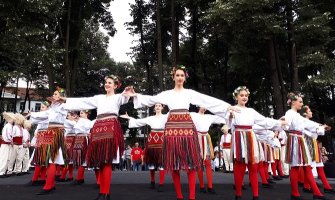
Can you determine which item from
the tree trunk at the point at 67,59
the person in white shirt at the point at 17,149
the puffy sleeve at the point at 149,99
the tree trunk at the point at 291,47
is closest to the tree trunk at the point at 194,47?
the tree trunk at the point at 291,47

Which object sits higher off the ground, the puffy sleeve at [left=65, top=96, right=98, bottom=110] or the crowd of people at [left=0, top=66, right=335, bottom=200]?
the puffy sleeve at [left=65, top=96, right=98, bottom=110]

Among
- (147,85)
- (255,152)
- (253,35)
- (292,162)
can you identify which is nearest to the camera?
(255,152)

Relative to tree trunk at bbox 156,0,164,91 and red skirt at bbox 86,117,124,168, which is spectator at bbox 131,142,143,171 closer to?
tree trunk at bbox 156,0,164,91

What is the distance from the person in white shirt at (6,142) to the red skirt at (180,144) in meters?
7.17

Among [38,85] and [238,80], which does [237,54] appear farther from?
[38,85]

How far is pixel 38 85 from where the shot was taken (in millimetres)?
29000

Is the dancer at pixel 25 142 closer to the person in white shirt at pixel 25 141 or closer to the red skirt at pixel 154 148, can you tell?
the person in white shirt at pixel 25 141

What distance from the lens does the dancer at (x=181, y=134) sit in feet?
16.6

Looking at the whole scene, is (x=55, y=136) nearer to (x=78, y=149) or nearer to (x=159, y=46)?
(x=78, y=149)

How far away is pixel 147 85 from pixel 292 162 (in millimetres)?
19332

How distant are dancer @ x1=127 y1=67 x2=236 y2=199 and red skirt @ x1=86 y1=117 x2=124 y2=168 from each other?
0.78 m

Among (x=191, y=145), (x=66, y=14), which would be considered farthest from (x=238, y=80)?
(x=191, y=145)

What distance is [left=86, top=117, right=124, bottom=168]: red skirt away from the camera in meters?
5.50

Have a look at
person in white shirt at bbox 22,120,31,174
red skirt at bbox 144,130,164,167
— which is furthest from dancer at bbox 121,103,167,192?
person in white shirt at bbox 22,120,31,174
